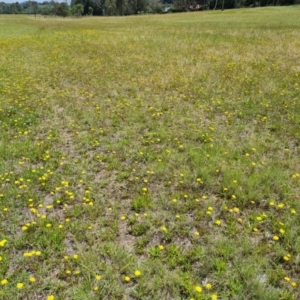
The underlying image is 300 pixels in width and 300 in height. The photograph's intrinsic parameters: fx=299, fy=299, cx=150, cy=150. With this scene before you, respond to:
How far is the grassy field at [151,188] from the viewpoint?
3293 mm

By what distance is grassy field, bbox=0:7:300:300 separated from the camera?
3.29m

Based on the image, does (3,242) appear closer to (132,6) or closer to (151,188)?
(151,188)

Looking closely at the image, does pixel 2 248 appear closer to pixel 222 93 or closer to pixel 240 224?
pixel 240 224

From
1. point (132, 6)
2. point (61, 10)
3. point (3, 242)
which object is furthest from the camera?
point (132, 6)

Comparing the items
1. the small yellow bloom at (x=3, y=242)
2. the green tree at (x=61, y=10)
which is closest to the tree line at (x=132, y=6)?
the green tree at (x=61, y=10)

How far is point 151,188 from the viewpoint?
4906mm

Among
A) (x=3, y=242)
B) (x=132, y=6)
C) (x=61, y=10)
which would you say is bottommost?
(x=3, y=242)

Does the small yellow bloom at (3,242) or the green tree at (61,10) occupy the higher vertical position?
the green tree at (61,10)

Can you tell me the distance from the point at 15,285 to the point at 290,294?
2875mm

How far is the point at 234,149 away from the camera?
6.00 m

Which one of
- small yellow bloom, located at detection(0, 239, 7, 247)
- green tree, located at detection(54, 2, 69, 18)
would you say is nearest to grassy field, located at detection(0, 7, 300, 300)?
small yellow bloom, located at detection(0, 239, 7, 247)

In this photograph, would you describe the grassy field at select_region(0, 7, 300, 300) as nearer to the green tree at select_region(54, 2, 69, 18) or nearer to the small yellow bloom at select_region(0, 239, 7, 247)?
the small yellow bloom at select_region(0, 239, 7, 247)

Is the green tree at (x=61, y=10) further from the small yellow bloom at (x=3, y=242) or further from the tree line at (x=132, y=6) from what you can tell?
the small yellow bloom at (x=3, y=242)

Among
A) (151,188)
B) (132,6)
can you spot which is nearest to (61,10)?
(132,6)
